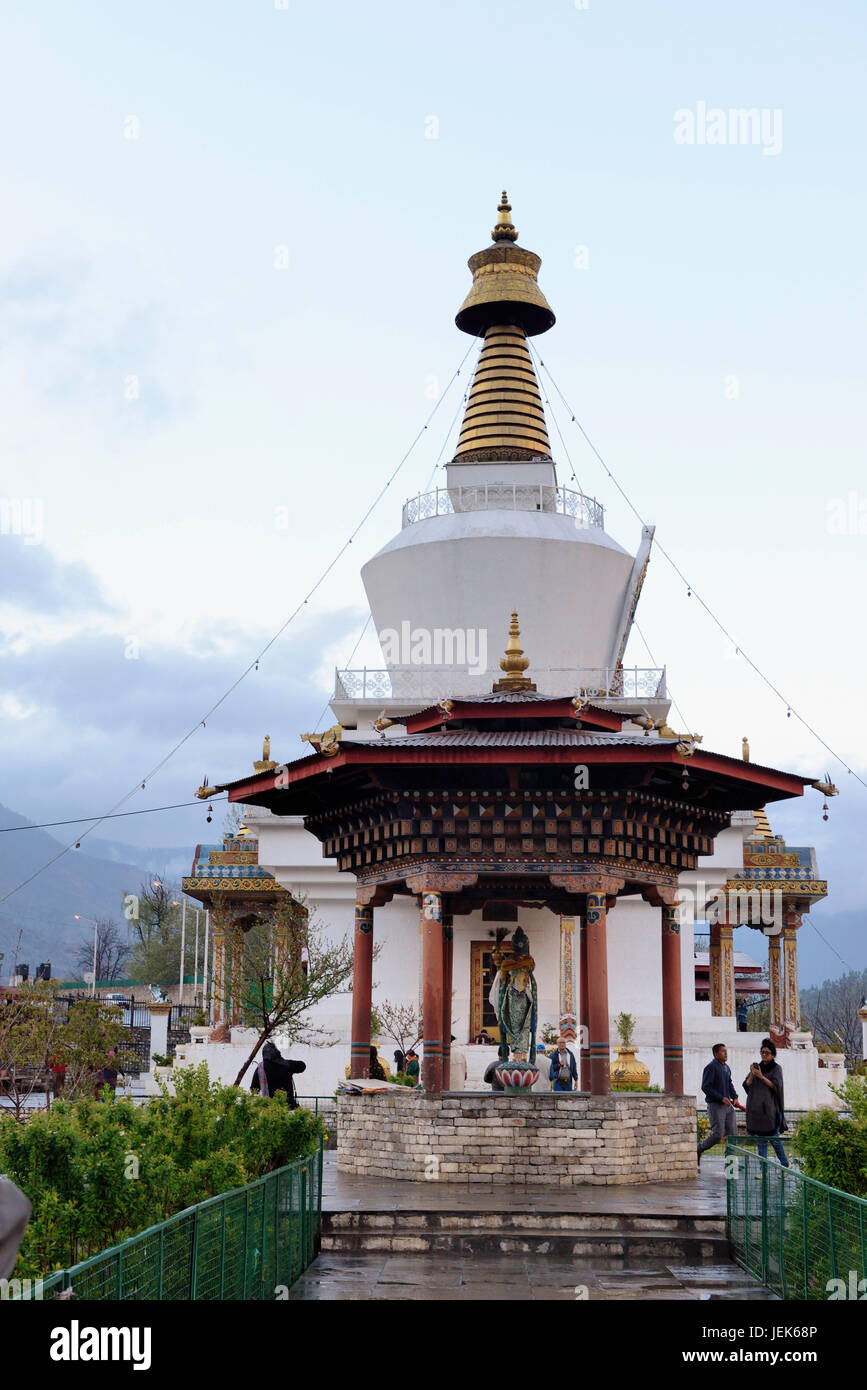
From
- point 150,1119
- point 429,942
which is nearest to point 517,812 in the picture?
point 429,942

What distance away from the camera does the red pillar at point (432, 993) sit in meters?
17.0

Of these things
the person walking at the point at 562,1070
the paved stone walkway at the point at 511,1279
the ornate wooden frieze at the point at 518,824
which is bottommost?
the paved stone walkway at the point at 511,1279

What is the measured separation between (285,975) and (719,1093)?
1172 cm

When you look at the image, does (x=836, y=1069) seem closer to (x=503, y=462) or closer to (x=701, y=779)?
(x=701, y=779)

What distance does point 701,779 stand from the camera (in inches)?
696

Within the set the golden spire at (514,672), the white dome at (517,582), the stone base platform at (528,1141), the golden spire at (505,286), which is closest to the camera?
the stone base platform at (528,1141)

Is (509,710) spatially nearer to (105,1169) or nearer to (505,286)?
(105,1169)

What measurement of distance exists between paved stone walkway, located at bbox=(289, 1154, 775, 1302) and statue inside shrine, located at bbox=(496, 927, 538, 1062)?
260 centimetres

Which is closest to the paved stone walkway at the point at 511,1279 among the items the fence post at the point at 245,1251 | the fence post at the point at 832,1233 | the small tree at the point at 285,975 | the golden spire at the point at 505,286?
the fence post at the point at 245,1251

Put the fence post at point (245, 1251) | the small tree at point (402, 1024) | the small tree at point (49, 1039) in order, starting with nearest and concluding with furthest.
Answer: the fence post at point (245, 1251) < the small tree at point (402, 1024) < the small tree at point (49, 1039)

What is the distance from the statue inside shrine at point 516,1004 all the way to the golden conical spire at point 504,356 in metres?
23.1

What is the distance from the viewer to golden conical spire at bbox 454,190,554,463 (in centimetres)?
3912

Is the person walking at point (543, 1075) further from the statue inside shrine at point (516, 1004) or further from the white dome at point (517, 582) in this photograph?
the white dome at point (517, 582)
